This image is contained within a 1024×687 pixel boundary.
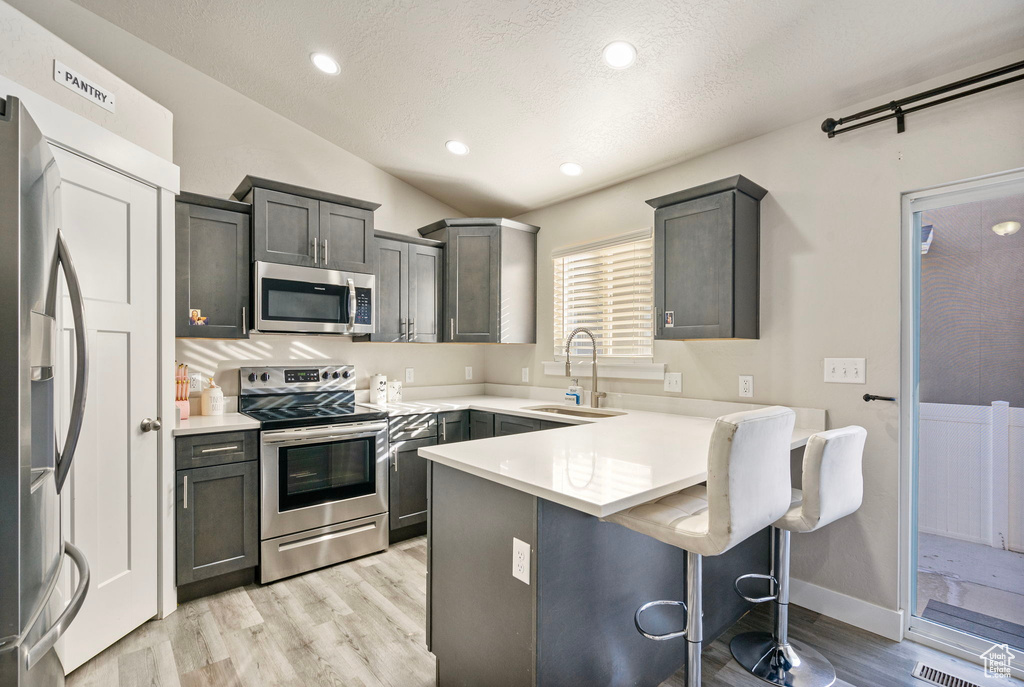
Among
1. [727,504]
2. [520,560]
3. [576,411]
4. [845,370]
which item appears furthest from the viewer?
[576,411]

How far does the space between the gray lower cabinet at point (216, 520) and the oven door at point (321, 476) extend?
0.07m

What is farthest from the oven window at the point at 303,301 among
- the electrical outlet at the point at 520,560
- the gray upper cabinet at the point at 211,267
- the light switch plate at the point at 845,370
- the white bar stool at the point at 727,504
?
the light switch plate at the point at 845,370

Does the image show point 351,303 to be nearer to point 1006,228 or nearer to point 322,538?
point 322,538

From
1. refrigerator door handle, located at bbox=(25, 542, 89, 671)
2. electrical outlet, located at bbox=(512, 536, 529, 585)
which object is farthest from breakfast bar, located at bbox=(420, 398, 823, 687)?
refrigerator door handle, located at bbox=(25, 542, 89, 671)

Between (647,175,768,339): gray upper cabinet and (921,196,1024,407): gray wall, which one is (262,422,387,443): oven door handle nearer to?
(647,175,768,339): gray upper cabinet

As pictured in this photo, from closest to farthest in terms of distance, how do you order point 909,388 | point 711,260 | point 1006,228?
point 1006,228 < point 909,388 < point 711,260

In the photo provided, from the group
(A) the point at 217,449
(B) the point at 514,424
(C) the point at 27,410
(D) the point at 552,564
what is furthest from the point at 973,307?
(A) the point at 217,449

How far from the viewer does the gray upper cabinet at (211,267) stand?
2.72 meters

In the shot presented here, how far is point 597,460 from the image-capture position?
1.73 metres

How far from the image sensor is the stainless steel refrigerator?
2.76ft

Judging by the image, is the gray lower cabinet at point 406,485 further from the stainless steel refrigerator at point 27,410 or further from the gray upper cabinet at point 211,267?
the stainless steel refrigerator at point 27,410

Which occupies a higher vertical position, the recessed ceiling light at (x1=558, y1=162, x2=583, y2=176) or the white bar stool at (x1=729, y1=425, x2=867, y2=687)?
the recessed ceiling light at (x1=558, y1=162, x2=583, y2=176)

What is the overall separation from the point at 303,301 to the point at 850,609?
3.41m

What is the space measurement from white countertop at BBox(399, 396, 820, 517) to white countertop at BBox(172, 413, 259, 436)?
140 centimetres
